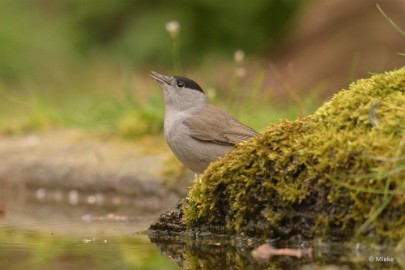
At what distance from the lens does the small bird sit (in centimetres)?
681

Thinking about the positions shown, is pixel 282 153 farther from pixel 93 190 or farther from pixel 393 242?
pixel 93 190

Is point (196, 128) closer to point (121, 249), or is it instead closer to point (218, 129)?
→ point (218, 129)

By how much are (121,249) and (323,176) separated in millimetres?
1242

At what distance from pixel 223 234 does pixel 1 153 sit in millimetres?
4306

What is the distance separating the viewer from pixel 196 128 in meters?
7.00

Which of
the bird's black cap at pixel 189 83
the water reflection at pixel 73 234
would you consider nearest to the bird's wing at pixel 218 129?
the bird's black cap at pixel 189 83

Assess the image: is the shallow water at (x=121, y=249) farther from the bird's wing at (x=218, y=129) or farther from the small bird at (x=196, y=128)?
the bird's wing at (x=218, y=129)

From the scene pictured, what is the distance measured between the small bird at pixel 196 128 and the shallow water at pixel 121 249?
0.55m

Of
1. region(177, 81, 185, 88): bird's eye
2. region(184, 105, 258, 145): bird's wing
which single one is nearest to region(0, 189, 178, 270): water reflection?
region(184, 105, 258, 145): bird's wing

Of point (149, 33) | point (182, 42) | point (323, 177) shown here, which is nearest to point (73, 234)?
point (323, 177)

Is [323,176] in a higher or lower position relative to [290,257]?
higher

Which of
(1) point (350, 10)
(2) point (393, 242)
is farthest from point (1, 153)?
(1) point (350, 10)

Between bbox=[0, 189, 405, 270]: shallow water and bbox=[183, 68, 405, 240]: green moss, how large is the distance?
124 mm

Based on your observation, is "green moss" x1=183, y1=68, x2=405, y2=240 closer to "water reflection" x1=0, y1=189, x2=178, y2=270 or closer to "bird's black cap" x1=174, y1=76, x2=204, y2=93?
"water reflection" x1=0, y1=189, x2=178, y2=270
